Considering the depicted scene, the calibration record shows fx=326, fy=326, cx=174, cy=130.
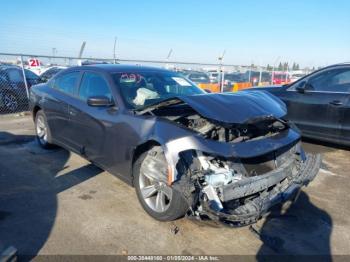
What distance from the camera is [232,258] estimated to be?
2881mm

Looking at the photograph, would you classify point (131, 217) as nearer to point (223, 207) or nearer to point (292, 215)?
point (223, 207)

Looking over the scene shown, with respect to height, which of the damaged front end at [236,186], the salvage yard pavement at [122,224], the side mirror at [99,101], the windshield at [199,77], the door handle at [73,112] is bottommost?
the salvage yard pavement at [122,224]

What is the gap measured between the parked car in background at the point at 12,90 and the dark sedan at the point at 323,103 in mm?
8347

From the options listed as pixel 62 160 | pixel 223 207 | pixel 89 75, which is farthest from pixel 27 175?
pixel 223 207

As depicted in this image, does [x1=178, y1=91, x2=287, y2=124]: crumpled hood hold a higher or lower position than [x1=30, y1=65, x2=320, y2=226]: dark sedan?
higher

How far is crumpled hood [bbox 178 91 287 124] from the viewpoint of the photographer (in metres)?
3.22

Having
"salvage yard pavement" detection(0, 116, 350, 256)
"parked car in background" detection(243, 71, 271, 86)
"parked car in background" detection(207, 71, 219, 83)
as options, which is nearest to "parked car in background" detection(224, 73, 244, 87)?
"parked car in background" detection(243, 71, 271, 86)

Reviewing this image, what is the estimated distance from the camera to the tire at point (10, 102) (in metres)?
10.4

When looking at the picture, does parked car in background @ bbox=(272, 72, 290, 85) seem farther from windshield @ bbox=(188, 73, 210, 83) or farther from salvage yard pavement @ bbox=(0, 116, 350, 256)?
salvage yard pavement @ bbox=(0, 116, 350, 256)

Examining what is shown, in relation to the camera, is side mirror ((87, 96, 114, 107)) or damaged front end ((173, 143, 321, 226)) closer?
damaged front end ((173, 143, 321, 226))

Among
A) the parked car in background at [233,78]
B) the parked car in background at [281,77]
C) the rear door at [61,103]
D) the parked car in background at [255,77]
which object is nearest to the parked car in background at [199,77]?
the parked car in background at [233,78]

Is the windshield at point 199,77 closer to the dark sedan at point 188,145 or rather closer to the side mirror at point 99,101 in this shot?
the dark sedan at point 188,145

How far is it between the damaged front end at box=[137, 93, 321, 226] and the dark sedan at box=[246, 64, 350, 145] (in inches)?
103

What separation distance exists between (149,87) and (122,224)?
1848 millimetres
